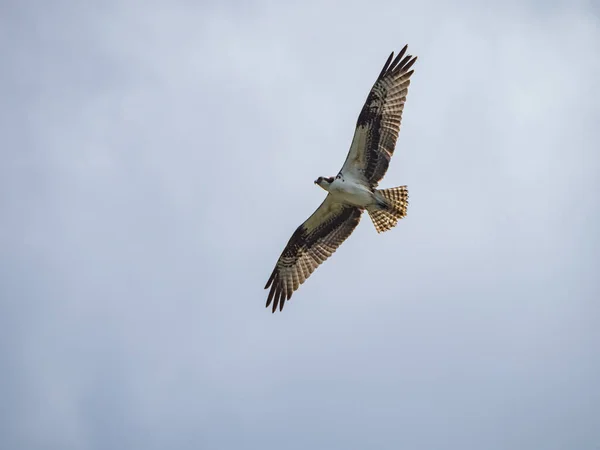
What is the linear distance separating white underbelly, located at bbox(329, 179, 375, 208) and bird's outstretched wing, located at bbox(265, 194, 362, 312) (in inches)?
26.0

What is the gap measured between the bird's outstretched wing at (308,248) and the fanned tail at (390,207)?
0.56m

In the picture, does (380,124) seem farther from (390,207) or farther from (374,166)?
(390,207)

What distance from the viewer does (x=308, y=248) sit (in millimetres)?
18438

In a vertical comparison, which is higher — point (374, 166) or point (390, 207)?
point (374, 166)

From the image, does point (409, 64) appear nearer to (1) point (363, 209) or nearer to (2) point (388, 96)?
(2) point (388, 96)

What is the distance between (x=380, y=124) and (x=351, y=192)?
133cm

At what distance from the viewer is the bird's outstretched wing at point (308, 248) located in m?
18.1

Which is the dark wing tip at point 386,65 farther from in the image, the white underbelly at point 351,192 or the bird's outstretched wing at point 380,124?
the white underbelly at point 351,192

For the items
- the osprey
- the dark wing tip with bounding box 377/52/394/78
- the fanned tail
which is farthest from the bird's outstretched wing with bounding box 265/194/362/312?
the dark wing tip with bounding box 377/52/394/78

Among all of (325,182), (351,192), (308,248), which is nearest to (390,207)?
(351,192)

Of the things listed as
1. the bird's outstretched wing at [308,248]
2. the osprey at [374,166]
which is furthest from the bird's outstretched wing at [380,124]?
the bird's outstretched wing at [308,248]

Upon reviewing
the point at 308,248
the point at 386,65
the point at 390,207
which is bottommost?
the point at 390,207

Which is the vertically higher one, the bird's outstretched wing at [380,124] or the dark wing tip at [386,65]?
the dark wing tip at [386,65]

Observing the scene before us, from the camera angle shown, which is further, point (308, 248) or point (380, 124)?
point (308, 248)
